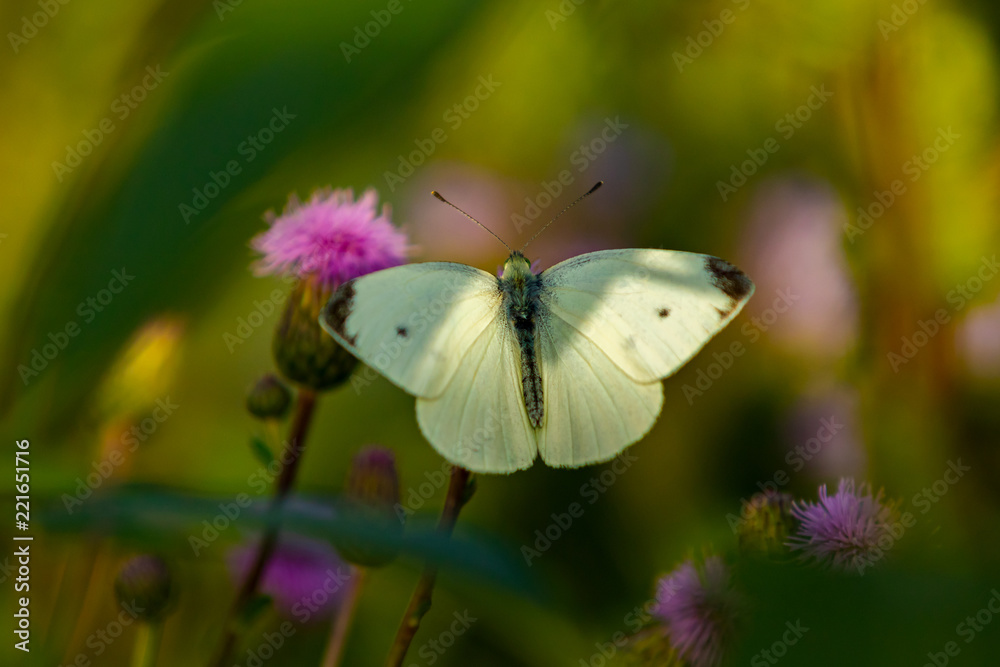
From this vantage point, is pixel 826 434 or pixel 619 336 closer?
pixel 619 336

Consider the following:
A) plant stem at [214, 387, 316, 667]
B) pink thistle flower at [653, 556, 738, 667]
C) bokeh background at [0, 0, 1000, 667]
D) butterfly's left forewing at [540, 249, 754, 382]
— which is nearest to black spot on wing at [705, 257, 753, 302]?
butterfly's left forewing at [540, 249, 754, 382]

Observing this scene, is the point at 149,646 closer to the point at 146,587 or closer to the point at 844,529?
the point at 146,587

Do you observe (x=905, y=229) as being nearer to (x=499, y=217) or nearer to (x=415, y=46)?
(x=415, y=46)

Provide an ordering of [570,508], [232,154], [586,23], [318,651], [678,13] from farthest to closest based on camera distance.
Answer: [586,23] → [678,13] → [570,508] → [318,651] → [232,154]

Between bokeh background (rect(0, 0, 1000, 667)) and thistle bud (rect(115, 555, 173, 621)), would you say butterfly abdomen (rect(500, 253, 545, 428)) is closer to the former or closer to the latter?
bokeh background (rect(0, 0, 1000, 667))

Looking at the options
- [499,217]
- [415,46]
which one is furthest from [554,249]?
[415,46]

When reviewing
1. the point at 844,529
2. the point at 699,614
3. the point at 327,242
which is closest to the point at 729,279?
the point at 844,529
